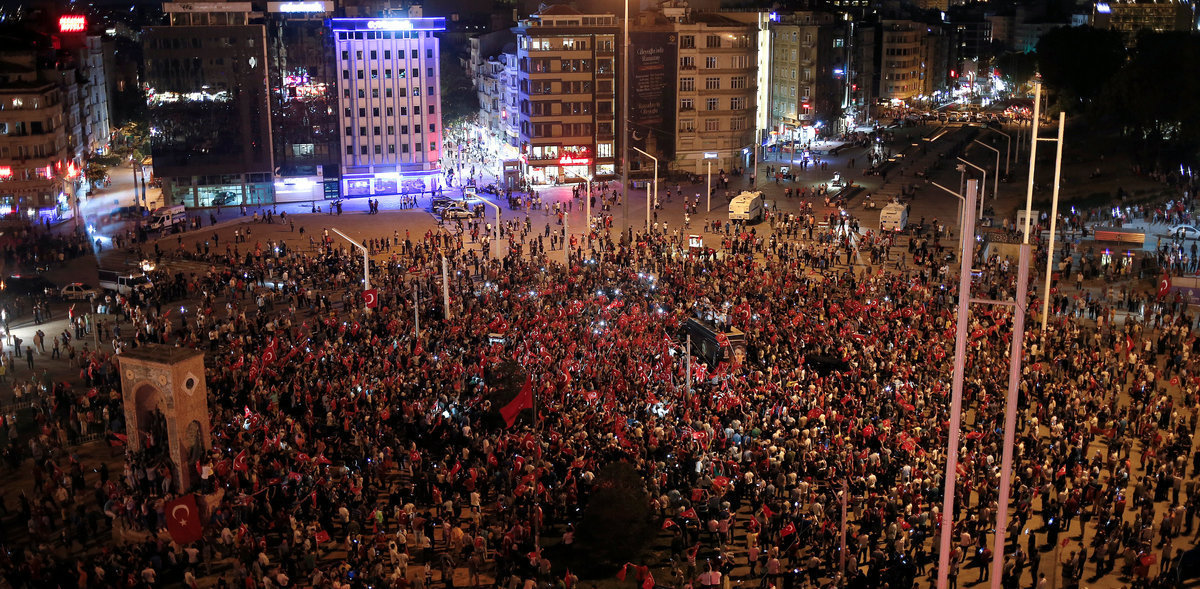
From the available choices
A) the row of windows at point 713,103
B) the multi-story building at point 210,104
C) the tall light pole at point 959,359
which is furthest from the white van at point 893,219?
the tall light pole at point 959,359

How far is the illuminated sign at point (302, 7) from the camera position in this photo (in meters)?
79.2

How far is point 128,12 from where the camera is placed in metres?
142

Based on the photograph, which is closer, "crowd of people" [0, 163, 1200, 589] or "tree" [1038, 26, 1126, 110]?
"crowd of people" [0, 163, 1200, 589]

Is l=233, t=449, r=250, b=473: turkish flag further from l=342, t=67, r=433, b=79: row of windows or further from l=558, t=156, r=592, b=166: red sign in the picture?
l=342, t=67, r=433, b=79: row of windows

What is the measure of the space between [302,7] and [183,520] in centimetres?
6030

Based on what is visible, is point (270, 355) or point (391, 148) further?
point (391, 148)

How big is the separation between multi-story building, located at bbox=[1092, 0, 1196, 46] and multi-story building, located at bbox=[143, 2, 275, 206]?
139235mm

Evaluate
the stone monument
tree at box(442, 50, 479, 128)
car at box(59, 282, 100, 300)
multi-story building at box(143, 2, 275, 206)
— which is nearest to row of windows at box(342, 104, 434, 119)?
multi-story building at box(143, 2, 275, 206)

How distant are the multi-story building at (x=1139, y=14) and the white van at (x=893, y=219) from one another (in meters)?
126

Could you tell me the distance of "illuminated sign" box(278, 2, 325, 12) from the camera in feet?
260

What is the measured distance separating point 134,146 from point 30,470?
77.5 metres

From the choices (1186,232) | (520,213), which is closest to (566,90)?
(520,213)

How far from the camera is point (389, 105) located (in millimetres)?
83375

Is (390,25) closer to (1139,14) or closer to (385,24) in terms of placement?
(385,24)
